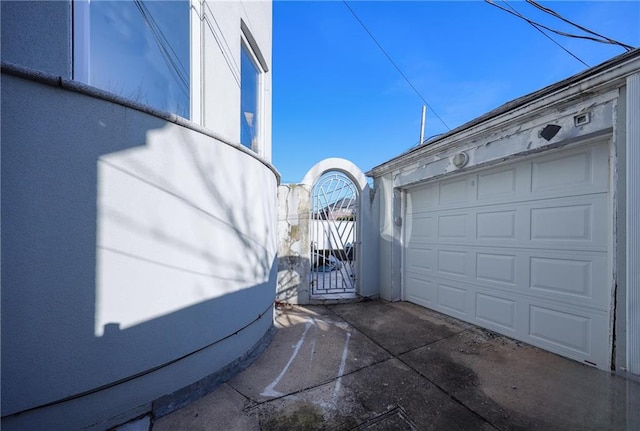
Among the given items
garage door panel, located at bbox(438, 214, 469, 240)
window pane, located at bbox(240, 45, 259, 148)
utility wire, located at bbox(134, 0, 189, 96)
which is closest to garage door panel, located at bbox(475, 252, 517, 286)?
garage door panel, located at bbox(438, 214, 469, 240)

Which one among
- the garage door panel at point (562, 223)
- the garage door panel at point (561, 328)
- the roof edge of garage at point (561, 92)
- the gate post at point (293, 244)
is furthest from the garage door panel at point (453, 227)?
the gate post at point (293, 244)

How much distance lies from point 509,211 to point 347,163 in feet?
10.4

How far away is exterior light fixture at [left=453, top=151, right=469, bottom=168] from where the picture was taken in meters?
4.04

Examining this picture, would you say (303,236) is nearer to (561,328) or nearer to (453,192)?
(453,192)

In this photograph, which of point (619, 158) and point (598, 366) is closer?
point (619, 158)

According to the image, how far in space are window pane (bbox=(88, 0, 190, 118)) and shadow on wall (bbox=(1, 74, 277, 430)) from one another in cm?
77

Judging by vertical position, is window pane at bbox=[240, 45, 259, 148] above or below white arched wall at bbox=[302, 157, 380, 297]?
above

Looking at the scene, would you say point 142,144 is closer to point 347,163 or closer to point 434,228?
point 347,163

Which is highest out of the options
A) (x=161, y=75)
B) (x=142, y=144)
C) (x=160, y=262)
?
(x=161, y=75)

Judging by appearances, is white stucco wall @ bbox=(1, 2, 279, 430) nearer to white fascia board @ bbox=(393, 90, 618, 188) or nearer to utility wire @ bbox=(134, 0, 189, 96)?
utility wire @ bbox=(134, 0, 189, 96)

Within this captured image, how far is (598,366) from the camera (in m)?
2.80

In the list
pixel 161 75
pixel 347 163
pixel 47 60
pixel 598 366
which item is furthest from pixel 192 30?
pixel 598 366

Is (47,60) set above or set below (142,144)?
above

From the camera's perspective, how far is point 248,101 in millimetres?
4742
